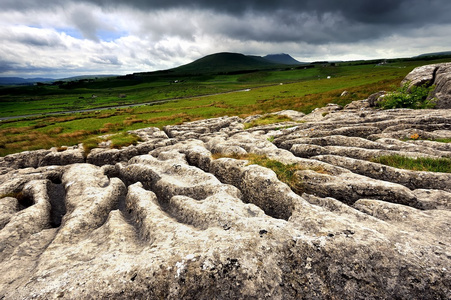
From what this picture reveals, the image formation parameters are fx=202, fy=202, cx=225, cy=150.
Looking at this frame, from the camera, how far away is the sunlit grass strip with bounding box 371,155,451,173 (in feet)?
43.3

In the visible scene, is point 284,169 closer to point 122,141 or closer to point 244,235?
point 244,235

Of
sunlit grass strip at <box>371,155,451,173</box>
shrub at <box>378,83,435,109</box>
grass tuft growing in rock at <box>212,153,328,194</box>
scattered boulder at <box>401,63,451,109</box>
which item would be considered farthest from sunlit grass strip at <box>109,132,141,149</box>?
scattered boulder at <box>401,63,451,109</box>

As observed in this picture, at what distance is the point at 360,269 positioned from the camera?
7.15 meters

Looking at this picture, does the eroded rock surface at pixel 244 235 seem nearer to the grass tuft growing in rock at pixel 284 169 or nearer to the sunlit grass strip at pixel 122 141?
the grass tuft growing in rock at pixel 284 169

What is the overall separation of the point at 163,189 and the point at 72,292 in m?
9.09

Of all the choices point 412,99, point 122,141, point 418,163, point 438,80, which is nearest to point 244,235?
point 418,163

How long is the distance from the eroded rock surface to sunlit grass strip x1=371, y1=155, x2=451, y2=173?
3.00ft

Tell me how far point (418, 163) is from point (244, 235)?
13903 mm

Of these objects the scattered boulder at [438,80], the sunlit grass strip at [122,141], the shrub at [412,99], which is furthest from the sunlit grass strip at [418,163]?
the sunlit grass strip at [122,141]

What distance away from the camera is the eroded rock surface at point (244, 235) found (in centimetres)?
715

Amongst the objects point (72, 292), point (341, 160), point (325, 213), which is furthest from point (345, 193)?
point (72, 292)

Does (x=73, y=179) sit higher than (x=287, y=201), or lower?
lower

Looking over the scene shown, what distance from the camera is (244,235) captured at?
28.3 ft

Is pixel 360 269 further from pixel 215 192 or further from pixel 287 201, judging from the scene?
pixel 215 192
